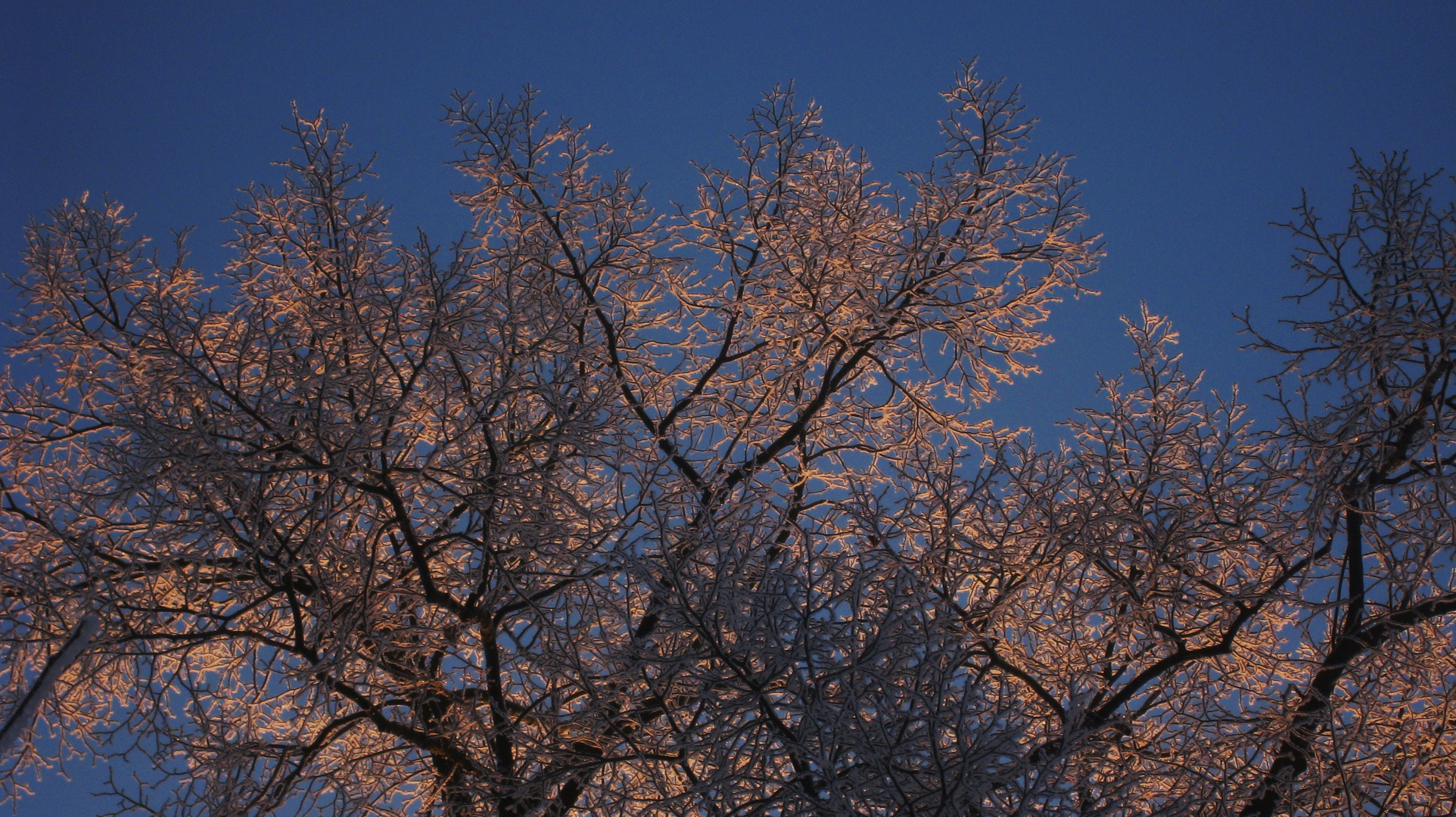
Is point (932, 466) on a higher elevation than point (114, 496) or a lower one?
higher

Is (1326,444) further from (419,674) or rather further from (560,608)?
(419,674)

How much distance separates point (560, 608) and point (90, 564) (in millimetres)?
2324

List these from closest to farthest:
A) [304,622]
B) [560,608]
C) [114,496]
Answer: [114,496] → [560,608] → [304,622]

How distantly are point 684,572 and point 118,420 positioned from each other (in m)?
2.63

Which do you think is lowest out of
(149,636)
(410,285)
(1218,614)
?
(149,636)

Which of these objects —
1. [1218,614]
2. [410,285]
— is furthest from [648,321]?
[1218,614]

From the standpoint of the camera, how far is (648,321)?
595 cm

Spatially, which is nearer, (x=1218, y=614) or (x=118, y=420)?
(x=118, y=420)

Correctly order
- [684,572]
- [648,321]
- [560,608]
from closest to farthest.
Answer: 1. [684,572]
2. [560,608]
3. [648,321]

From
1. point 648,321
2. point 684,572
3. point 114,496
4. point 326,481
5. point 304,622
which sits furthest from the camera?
point 648,321

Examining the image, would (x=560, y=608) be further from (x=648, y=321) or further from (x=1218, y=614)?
(x=1218, y=614)

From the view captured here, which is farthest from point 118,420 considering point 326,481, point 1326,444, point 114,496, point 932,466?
point 1326,444

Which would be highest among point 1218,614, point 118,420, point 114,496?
point 1218,614

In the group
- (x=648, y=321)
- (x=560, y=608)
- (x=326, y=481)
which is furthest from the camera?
(x=648, y=321)
